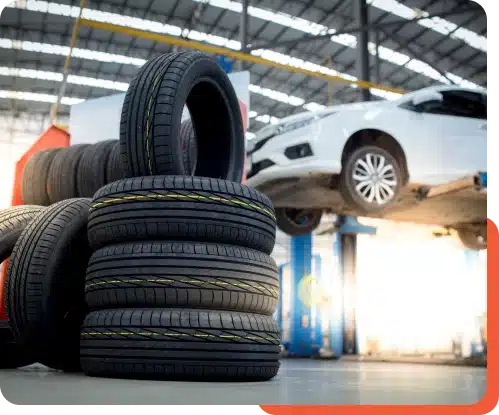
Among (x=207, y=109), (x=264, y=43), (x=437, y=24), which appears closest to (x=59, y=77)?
(x=264, y=43)

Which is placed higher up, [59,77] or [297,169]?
[59,77]

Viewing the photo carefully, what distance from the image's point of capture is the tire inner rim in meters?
6.59

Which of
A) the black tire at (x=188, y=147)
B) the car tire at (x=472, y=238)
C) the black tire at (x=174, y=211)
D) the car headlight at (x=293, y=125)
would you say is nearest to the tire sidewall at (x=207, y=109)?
the black tire at (x=174, y=211)

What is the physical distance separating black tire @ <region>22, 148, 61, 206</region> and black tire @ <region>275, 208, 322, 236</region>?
391 centimetres

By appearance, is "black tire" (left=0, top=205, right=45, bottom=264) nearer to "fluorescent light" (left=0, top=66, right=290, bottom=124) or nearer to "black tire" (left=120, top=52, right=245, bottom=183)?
"black tire" (left=120, top=52, right=245, bottom=183)

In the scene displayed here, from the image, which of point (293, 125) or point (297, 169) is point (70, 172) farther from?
point (293, 125)

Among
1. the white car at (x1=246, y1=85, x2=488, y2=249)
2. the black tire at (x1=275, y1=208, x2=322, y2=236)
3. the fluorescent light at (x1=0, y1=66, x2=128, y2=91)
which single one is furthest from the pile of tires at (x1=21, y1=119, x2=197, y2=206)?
the fluorescent light at (x1=0, y1=66, x2=128, y2=91)

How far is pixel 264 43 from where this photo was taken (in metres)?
18.0

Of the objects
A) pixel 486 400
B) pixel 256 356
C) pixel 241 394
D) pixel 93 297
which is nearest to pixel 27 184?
pixel 93 297

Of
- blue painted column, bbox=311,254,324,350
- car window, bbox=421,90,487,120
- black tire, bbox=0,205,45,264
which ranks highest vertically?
car window, bbox=421,90,487,120

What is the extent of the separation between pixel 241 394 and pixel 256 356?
0.74 metres

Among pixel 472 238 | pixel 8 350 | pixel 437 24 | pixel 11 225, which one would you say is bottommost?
pixel 8 350

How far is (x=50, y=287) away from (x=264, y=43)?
643 inches

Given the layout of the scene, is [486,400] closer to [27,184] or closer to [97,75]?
[27,184]
